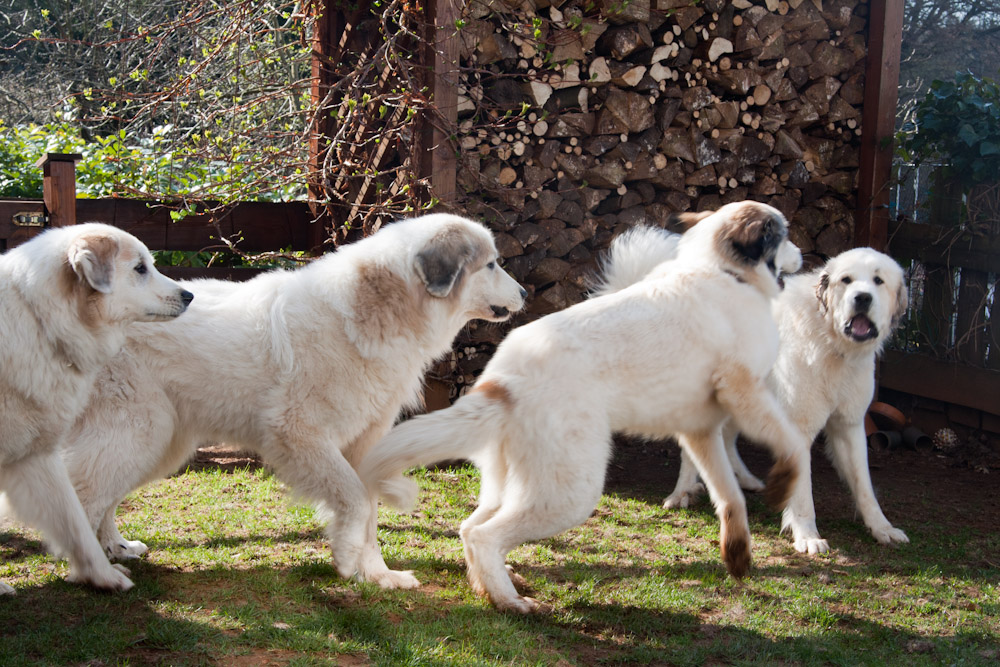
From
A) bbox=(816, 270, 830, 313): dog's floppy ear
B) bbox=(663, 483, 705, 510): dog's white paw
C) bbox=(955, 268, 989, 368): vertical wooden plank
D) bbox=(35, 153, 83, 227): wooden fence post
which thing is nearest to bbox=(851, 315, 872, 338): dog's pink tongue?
bbox=(816, 270, 830, 313): dog's floppy ear

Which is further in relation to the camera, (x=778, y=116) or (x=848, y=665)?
(x=778, y=116)

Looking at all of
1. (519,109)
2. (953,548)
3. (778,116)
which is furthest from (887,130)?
(953,548)

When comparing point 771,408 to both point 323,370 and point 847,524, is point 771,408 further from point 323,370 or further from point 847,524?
point 323,370

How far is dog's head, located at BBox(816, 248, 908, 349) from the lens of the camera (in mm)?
4605

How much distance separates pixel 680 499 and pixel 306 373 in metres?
2.51

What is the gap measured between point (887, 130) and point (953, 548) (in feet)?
10.5

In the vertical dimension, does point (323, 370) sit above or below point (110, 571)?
above

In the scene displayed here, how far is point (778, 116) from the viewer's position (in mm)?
6395

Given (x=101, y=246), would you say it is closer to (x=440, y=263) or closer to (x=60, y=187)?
(x=440, y=263)

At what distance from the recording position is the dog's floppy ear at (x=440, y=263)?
3730 mm

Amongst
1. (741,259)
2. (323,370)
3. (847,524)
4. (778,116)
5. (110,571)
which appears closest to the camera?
(110,571)

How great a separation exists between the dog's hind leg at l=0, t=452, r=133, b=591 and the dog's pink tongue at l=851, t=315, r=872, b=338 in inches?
145

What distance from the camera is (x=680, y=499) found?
5.18m

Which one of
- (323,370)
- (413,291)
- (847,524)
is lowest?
(847,524)
